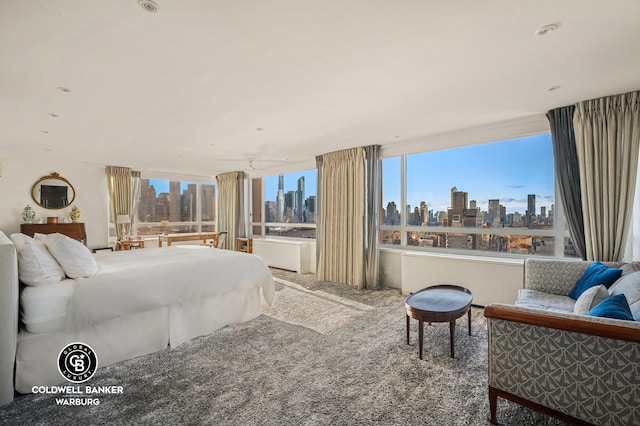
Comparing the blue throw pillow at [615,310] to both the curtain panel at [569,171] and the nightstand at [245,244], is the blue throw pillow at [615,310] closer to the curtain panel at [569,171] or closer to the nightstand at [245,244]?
the curtain panel at [569,171]

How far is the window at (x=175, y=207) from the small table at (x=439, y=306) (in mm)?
7062

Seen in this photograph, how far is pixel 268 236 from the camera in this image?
7.43 meters

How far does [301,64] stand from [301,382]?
Answer: 2.41 meters

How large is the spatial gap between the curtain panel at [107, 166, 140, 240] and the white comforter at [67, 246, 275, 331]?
3716mm

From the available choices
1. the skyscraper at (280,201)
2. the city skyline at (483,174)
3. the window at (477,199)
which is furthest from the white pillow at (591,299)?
the skyscraper at (280,201)

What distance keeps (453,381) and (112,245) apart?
24.3 ft

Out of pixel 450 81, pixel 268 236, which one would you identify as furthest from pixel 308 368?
pixel 268 236

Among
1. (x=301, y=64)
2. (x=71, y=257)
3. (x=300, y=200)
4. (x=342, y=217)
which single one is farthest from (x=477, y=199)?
(x=71, y=257)

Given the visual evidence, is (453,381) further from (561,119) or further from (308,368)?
(561,119)

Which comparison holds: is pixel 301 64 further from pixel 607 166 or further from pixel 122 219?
pixel 122 219

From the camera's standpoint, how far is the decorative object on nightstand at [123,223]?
650 cm

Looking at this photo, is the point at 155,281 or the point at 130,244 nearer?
the point at 155,281

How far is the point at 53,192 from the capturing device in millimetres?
5973

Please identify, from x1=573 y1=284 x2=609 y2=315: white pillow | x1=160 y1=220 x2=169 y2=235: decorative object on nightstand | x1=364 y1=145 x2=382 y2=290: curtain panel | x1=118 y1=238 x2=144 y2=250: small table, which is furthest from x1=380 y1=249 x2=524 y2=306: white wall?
x1=160 y1=220 x2=169 y2=235: decorative object on nightstand
